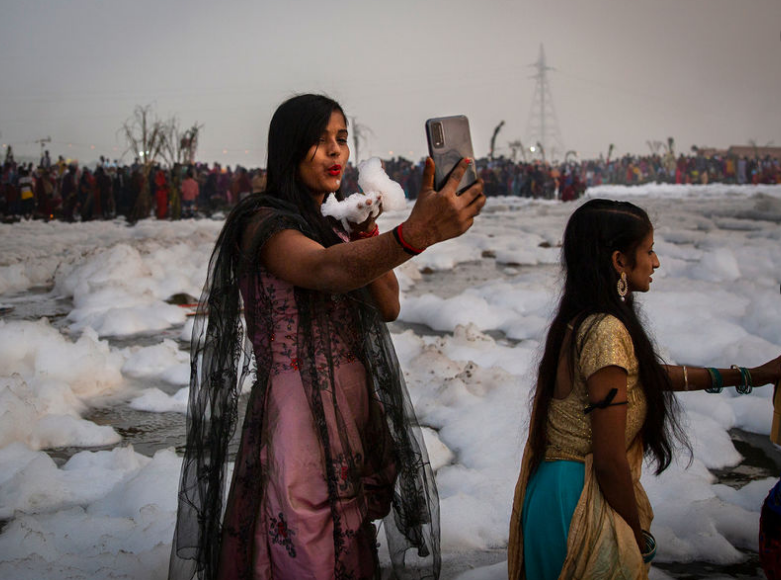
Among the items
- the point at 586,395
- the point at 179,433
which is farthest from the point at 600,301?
the point at 179,433

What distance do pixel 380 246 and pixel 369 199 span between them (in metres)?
0.19

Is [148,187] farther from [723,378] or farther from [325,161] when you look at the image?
[723,378]

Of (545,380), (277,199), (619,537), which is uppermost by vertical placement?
(277,199)

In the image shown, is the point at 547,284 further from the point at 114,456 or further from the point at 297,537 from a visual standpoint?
the point at 297,537

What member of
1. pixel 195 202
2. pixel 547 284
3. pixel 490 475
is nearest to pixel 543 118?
pixel 195 202

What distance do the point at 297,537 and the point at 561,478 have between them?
2.01 feet

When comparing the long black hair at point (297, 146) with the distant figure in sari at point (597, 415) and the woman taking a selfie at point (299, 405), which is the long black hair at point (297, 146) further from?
the distant figure in sari at point (597, 415)

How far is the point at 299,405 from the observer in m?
1.59

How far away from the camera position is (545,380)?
1.82 metres

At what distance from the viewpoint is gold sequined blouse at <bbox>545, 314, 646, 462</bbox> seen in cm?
164

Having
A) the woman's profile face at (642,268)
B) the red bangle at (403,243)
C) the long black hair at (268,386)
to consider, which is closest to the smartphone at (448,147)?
the red bangle at (403,243)

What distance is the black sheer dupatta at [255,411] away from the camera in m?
1.60

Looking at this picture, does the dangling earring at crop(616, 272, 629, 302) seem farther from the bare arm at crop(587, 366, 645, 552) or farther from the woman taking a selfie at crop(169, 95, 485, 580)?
the woman taking a selfie at crop(169, 95, 485, 580)

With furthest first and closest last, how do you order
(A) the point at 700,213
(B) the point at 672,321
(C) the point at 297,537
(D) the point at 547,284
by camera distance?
(A) the point at 700,213 → (D) the point at 547,284 → (B) the point at 672,321 → (C) the point at 297,537
